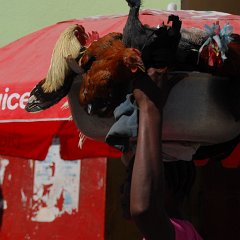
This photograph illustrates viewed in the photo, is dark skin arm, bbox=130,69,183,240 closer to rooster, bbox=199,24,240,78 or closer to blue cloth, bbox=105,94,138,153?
blue cloth, bbox=105,94,138,153

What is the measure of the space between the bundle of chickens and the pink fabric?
14.7 inches

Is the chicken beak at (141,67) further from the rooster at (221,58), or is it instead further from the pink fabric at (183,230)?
the pink fabric at (183,230)

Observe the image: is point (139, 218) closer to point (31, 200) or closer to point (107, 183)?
point (107, 183)

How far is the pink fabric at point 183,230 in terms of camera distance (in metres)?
1.57

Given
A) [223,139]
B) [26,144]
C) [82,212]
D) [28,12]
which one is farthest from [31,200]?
[223,139]

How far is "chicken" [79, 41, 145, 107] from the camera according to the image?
1.46m

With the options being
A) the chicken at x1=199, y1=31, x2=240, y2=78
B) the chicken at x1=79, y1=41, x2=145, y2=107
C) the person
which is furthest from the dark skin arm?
the chicken at x1=199, y1=31, x2=240, y2=78

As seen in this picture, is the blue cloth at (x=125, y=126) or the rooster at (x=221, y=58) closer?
the blue cloth at (x=125, y=126)

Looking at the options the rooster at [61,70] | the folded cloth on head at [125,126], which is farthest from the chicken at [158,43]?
the rooster at [61,70]

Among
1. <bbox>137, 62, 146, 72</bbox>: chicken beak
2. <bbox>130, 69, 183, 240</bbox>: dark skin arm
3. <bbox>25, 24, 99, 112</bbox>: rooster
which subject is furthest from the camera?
<bbox>25, 24, 99, 112</bbox>: rooster

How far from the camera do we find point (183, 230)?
63.7 inches

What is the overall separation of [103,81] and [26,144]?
1692mm

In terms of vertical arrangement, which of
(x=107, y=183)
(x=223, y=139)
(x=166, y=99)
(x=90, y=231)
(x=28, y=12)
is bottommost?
(x=90, y=231)

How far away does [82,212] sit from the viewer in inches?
199
